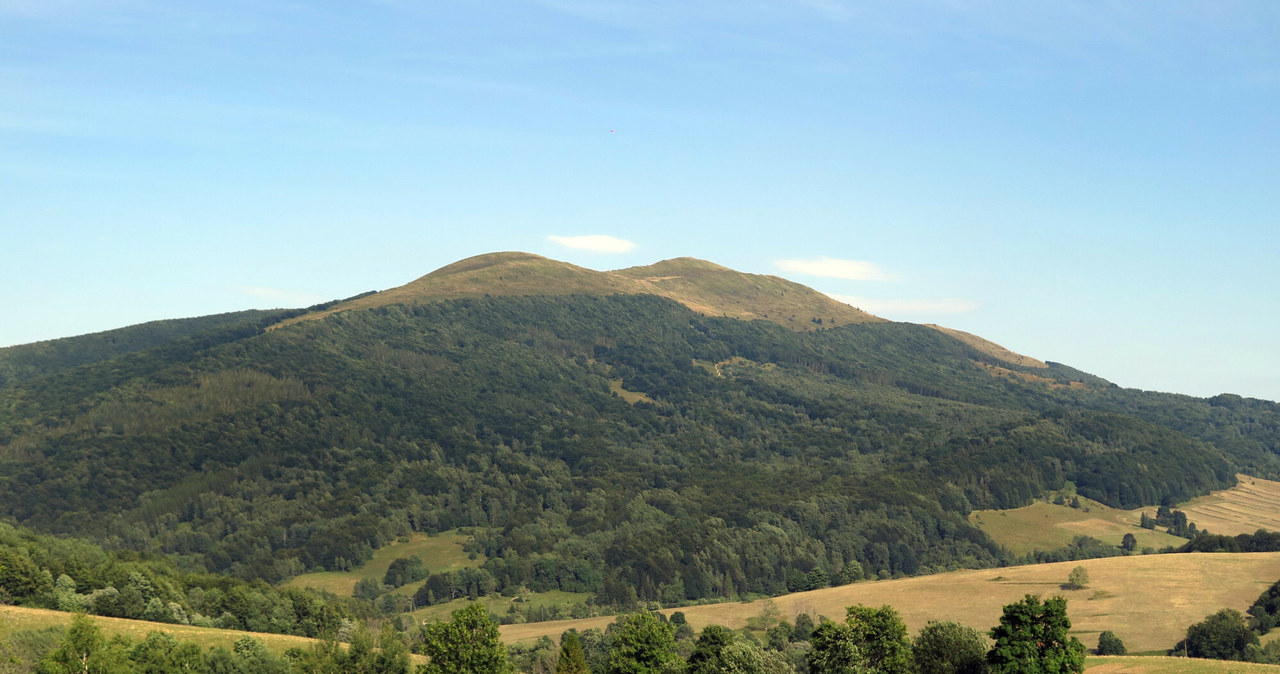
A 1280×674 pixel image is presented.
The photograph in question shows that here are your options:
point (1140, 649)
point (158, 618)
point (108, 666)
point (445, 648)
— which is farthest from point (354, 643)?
point (1140, 649)

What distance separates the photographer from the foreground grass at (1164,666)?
94.8 metres

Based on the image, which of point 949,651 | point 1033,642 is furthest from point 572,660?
point 1033,642

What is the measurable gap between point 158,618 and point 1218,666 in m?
131

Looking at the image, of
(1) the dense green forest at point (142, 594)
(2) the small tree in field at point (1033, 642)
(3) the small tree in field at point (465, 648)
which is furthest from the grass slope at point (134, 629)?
(2) the small tree in field at point (1033, 642)

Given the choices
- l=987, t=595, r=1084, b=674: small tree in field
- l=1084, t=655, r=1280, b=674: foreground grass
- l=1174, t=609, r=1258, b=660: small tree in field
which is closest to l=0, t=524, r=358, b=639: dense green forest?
l=987, t=595, r=1084, b=674: small tree in field

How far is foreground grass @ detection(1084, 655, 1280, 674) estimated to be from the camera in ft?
311

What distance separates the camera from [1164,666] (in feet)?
331

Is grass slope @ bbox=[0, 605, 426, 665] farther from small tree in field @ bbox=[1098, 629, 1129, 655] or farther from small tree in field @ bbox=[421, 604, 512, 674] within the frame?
small tree in field @ bbox=[1098, 629, 1129, 655]

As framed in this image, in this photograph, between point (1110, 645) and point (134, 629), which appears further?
point (1110, 645)

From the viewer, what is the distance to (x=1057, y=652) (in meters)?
82.4

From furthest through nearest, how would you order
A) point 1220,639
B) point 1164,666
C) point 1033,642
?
point 1220,639, point 1164,666, point 1033,642

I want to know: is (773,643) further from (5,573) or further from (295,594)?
(5,573)

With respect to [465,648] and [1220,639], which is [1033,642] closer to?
[465,648]

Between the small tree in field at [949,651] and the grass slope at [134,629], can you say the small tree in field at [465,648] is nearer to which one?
the grass slope at [134,629]
